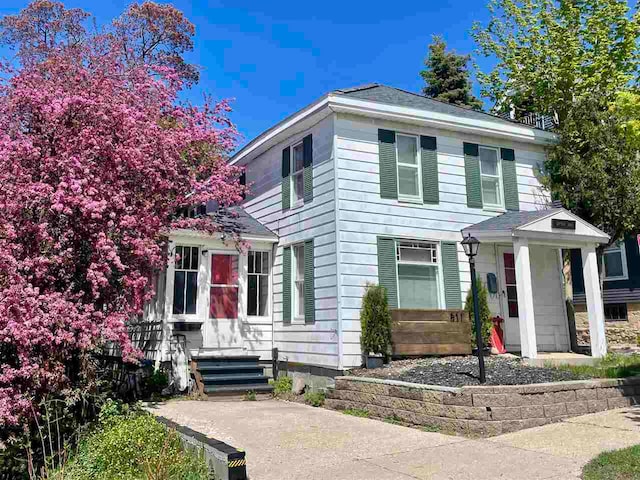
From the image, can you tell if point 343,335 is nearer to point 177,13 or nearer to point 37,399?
point 37,399

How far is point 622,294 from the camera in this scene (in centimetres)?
1620

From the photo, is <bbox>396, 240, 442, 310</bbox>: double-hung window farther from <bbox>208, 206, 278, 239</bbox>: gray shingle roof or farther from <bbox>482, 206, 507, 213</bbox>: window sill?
<bbox>208, 206, 278, 239</bbox>: gray shingle roof

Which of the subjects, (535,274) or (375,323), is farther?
(535,274)

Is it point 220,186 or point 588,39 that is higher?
point 588,39

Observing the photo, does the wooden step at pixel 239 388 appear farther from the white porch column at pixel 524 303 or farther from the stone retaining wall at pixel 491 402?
the white porch column at pixel 524 303

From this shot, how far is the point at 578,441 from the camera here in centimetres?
620

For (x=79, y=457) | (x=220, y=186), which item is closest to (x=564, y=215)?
(x=220, y=186)

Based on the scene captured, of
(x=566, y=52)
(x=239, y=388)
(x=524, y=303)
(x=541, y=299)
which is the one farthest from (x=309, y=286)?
(x=566, y=52)

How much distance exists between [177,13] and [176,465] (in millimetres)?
22812

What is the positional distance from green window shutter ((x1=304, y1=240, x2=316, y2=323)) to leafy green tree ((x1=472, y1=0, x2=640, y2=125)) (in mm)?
8030

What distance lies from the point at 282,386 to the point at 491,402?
16.5 feet

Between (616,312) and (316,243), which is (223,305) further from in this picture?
(616,312)

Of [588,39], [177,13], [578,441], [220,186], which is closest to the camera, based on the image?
[578,441]

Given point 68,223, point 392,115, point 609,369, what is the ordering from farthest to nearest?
point 392,115 → point 609,369 → point 68,223
